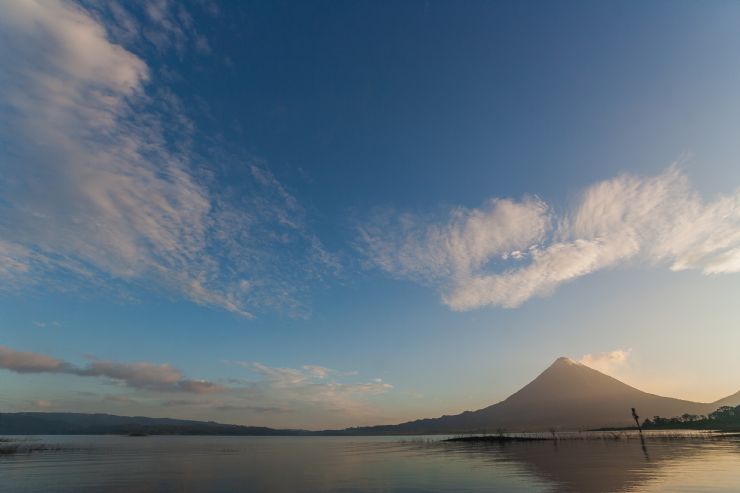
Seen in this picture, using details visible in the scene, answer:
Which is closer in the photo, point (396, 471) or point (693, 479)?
point (693, 479)

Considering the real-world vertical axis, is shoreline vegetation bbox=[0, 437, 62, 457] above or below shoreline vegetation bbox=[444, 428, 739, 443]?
below

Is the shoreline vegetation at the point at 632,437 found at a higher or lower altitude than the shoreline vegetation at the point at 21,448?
higher

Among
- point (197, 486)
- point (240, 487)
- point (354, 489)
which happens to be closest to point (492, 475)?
point (354, 489)

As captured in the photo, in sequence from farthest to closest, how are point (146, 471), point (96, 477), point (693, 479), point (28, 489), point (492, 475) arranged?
point (146, 471) → point (96, 477) → point (492, 475) → point (28, 489) → point (693, 479)

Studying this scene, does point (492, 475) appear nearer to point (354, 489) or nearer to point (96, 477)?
point (354, 489)

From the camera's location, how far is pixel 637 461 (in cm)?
5369

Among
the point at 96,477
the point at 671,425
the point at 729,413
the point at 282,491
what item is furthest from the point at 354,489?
the point at 729,413

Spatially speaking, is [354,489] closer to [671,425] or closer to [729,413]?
[671,425]

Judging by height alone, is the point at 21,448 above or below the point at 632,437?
below

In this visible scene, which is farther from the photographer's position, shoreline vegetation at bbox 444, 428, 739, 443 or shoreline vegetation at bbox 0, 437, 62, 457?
shoreline vegetation at bbox 444, 428, 739, 443

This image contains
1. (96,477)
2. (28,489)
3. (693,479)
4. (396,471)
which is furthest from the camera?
(396,471)

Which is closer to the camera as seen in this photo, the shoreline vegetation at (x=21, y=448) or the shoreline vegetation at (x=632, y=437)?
the shoreline vegetation at (x=21, y=448)

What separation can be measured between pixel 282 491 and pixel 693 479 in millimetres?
38060

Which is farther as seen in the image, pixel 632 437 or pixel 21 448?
pixel 632 437
